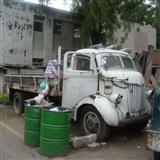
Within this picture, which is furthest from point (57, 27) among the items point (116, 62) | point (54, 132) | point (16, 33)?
point (54, 132)

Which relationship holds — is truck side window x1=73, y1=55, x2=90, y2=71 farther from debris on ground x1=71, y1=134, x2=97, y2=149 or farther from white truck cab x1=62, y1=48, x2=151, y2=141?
debris on ground x1=71, y1=134, x2=97, y2=149

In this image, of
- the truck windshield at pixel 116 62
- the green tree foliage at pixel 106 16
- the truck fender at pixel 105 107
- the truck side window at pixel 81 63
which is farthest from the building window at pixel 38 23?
the truck fender at pixel 105 107

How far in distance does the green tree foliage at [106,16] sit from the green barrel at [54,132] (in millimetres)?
11932

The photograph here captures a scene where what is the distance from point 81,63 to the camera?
11.3 m

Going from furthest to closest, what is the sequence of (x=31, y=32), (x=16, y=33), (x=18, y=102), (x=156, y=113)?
(x=31, y=32) → (x=16, y=33) → (x=18, y=102) → (x=156, y=113)

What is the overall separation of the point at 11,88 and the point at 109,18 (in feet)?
28.6

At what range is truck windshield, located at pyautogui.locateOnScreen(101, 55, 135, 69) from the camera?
10.8m

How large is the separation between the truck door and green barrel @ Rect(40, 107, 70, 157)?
7.06ft

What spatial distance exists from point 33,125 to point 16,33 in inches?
719

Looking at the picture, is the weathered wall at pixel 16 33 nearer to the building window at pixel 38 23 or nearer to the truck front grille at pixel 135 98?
the building window at pixel 38 23

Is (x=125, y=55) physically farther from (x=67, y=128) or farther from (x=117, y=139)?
(x=67, y=128)

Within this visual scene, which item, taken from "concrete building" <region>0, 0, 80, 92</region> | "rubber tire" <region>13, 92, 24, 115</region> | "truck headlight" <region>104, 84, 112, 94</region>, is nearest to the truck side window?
"truck headlight" <region>104, 84, 112, 94</region>


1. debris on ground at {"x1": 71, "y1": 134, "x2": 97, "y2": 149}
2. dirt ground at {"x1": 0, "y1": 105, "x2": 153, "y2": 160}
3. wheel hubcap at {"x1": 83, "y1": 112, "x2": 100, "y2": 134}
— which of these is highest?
wheel hubcap at {"x1": 83, "y1": 112, "x2": 100, "y2": 134}

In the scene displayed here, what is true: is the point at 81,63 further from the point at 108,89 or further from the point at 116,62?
the point at 108,89
